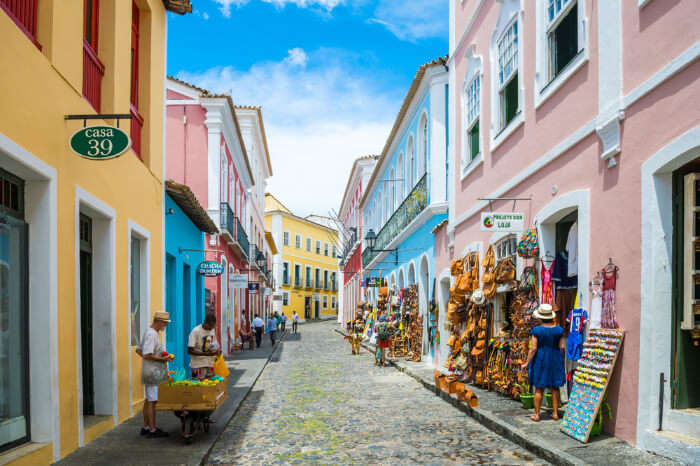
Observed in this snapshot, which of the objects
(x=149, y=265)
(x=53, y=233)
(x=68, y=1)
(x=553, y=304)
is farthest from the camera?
(x=149, y=265)

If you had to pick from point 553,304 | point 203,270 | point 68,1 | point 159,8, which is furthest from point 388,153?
point 68,1

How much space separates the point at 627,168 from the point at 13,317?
20.0 feet

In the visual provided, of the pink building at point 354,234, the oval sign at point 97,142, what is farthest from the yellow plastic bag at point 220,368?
the pink building at point 354,234

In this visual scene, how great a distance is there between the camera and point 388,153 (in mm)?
25875

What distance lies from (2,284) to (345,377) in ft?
34.9

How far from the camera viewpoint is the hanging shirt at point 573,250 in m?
9.07

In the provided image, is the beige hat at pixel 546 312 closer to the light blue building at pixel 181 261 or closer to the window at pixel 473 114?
the window at pixel 473 114

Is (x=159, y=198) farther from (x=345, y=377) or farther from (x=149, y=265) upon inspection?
(x=345, y=377)

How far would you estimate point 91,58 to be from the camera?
27.5 ft

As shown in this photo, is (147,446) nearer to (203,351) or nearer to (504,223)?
(203,351)

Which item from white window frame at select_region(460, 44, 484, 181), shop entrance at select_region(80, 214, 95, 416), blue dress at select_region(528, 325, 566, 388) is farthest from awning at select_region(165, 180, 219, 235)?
blue dress at select_region(528, 325, 566, 388)

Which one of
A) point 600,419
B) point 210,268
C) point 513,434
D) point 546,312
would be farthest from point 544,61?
point 210,268

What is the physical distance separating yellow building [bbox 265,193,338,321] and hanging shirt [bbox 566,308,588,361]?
163 feet

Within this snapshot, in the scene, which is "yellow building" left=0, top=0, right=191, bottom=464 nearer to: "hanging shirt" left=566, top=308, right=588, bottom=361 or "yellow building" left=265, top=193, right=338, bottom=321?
"hanging shirt" left=566, top=308, right=588, bottom=361
